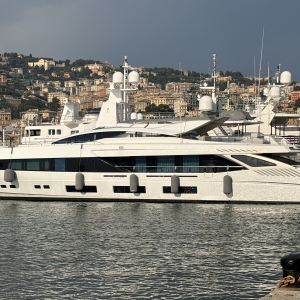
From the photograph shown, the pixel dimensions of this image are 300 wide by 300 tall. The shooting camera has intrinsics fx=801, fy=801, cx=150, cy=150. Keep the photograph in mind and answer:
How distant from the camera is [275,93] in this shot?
160 ft

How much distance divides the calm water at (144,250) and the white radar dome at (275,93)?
17998 millimetres

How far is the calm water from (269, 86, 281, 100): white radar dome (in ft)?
59.0

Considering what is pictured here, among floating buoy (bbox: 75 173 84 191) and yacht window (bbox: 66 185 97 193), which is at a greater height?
floating buoy (bbox: 75 173 84 191)

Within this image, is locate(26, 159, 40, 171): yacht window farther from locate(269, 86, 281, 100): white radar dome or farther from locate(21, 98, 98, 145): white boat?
locate(269, 86, 281, 100): white radar dome

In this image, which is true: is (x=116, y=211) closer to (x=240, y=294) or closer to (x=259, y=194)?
(x=259, y=194)

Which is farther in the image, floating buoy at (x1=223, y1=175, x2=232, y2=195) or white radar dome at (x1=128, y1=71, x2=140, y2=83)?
white radar dome at (x1=128, y1=71, x2=140, y2=83)

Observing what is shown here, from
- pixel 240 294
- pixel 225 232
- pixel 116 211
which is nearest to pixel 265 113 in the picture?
pixel 116 211

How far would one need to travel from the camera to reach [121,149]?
33469 millimetres

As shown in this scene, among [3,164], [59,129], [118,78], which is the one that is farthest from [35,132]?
[118,78]

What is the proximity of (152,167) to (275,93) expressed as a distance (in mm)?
17648

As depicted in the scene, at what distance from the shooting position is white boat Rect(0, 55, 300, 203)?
32438mm

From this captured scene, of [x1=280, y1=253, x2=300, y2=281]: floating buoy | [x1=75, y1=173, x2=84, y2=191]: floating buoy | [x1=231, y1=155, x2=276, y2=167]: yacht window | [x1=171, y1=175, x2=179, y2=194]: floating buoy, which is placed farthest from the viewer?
[x1=75, y1=173, x2=84, y2=191]: floating buoy

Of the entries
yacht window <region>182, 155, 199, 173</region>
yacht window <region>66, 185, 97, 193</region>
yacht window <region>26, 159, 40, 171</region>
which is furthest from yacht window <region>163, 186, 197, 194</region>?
yacht window <region>26, 159, 40, 171</region>

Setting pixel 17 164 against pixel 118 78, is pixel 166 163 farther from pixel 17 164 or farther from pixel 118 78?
pixel 118 78
